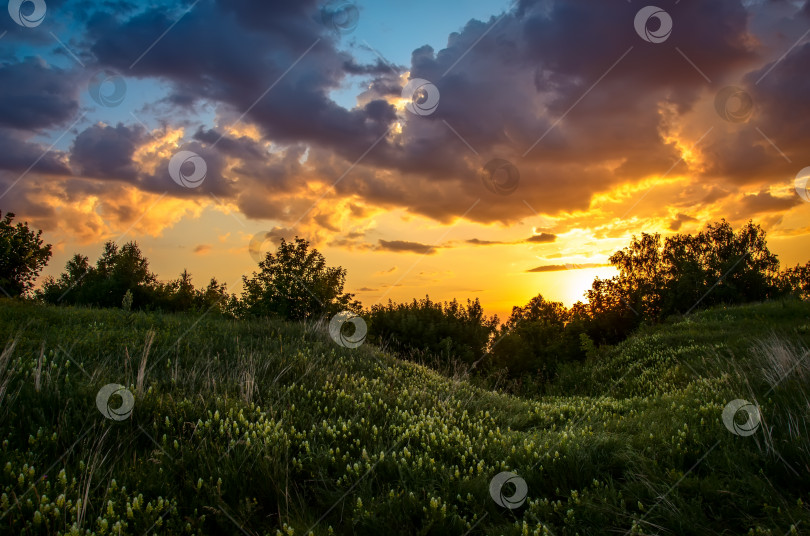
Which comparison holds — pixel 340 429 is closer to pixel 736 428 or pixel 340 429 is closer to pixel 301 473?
pixel 301 473

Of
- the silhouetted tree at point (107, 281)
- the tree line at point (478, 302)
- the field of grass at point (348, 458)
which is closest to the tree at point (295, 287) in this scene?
the tree line at point (478, 302)

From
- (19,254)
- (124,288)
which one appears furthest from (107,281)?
(19,254)

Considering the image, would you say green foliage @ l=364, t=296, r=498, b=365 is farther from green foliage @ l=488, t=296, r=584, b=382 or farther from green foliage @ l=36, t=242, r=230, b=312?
green foliage @ l=36, t=242, r=230, b=312

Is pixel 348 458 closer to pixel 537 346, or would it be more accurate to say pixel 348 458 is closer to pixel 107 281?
pixel 537 346

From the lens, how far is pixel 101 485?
471 cm

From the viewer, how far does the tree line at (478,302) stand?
87.1 feet

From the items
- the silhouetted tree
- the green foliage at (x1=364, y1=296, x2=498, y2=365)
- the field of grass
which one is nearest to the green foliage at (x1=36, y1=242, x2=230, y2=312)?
the silhouetted tree

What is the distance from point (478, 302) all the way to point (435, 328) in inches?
198

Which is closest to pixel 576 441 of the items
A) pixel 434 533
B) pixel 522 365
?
pixel 434 533

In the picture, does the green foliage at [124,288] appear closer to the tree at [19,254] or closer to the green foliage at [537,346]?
the tree at [19,254]

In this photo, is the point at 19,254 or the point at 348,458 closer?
the point at 348,458

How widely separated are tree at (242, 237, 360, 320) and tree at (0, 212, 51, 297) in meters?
25.6

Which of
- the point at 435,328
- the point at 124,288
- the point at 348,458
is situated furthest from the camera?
the point at 124,288

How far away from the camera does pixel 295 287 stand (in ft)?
91.5
